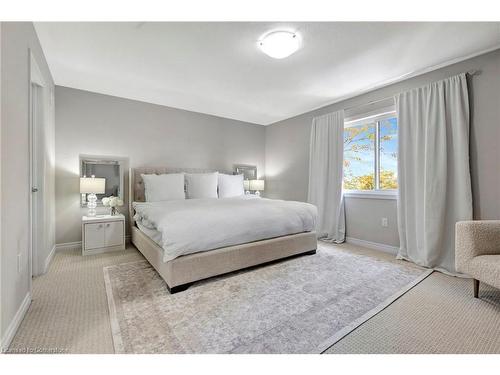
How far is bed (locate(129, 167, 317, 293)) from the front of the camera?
198 cm

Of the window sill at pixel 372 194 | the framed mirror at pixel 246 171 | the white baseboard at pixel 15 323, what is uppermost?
the framed mirror at pixel 246 171

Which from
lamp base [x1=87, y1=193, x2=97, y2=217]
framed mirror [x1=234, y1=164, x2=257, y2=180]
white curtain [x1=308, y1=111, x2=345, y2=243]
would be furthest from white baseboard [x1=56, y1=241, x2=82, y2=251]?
white curtain [x1=308, y1=111, x2=345, y2=243]

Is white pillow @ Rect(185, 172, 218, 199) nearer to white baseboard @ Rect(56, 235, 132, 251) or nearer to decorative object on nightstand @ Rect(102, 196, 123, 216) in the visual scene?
decorative object on nightstand @ Rect(102, 196, 123, 216)

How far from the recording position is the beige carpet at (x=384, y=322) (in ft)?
4.37

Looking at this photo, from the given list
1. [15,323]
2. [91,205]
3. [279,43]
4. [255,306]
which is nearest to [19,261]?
[15,323]

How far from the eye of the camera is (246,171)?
5.02 metres

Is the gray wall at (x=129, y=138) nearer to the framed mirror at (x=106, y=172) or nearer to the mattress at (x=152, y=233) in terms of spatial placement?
the framed mirror at (x=106, y=172)

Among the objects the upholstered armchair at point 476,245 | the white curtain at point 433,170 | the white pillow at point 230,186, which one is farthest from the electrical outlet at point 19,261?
the white curtain at point 433,170

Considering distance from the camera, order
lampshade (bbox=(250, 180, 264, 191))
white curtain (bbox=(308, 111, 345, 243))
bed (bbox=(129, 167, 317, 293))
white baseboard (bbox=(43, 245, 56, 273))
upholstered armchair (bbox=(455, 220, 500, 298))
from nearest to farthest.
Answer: upholstered armchair (bbox=(455, 220, 500, 298)) < bed (bbox=(129, 167, 317, 293)) < white baseboard (bbox=(43, 245, 56, 273)) < white curtain (bbox=(308, 111, 345, 243)) < lampshade (bbox=(250, 180, 264, 191))

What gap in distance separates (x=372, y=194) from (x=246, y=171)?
8.42ft

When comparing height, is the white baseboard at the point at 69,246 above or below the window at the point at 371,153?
below

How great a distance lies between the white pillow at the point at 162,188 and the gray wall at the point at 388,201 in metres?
2.26

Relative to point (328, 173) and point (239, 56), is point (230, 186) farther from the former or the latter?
point (239, 56)
